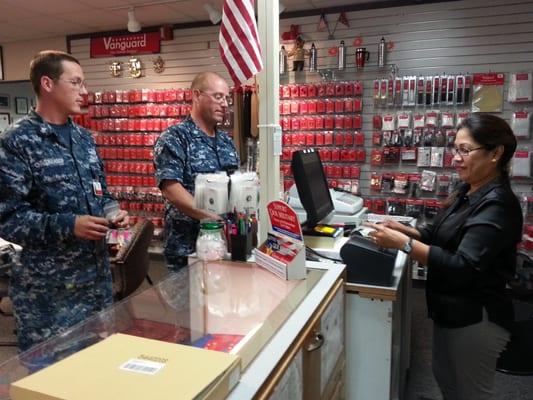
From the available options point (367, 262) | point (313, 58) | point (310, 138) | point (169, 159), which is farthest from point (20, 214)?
point (313, 58)

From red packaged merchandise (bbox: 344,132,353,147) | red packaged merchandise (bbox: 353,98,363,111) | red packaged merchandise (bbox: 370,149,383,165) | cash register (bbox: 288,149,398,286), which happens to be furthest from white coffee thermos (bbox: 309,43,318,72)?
cash register (bbox: 288,149,398,286)

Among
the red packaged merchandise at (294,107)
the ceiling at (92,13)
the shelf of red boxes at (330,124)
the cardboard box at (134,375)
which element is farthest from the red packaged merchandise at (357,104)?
the cardboard box at (134,375)

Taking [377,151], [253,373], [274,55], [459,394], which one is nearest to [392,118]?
[377,151]

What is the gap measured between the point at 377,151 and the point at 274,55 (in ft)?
10.7

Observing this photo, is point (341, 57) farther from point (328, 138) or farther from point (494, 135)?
point (494, 135)

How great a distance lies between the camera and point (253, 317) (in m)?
1.39

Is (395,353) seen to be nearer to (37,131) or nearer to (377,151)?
(37,131)

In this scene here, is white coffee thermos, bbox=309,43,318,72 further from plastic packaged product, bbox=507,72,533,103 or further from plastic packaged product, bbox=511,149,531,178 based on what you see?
plastic packaged product, bbox=511,149,531,178

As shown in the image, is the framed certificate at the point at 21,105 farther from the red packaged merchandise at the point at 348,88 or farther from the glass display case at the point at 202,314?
the glass display case at the point at 202,314

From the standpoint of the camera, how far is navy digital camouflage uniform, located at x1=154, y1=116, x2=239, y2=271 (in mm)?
2301

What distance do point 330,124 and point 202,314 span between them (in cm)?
399

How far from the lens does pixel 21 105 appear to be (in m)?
8.31

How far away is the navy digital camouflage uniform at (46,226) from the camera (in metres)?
1.77

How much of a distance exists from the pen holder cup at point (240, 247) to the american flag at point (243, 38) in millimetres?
737
